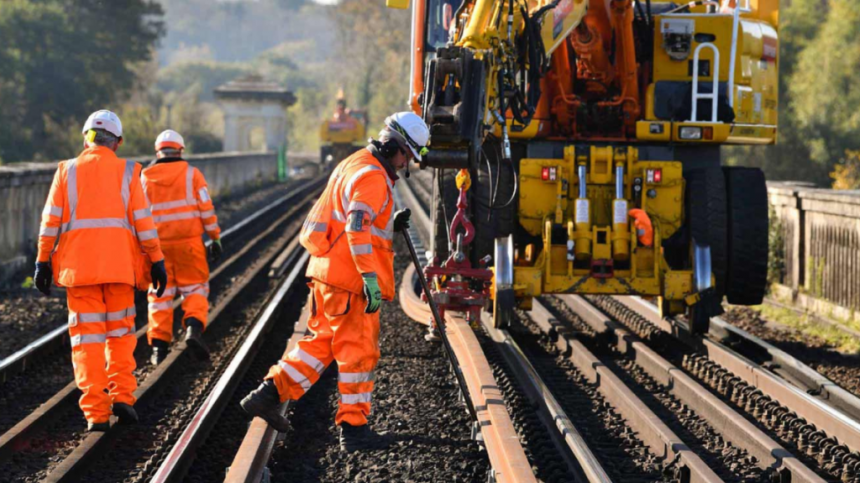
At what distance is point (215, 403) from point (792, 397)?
11.8 ft

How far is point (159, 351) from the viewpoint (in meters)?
8.88

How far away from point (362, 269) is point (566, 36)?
13.8ft

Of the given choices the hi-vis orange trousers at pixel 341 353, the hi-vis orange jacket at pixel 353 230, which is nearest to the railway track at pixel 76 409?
the hi-vis orange trousers at pixel 341 353

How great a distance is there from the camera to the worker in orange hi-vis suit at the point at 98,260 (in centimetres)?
680

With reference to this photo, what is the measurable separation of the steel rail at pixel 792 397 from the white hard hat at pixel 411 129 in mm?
2825

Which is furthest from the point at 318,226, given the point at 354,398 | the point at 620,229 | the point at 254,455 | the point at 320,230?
the point at 620,229

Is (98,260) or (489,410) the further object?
(98,260)

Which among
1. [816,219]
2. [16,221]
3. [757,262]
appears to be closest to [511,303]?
[757,262]

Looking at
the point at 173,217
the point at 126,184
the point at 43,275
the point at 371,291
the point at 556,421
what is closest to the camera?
the point at 371,291

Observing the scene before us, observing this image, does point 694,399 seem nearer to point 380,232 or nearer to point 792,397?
point 792,397

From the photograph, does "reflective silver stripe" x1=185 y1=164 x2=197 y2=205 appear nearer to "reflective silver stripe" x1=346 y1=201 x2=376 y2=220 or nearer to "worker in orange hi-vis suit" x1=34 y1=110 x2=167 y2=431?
"worker in orange hi-vis suit" x1=34 y1=110 x2=167 y2=431

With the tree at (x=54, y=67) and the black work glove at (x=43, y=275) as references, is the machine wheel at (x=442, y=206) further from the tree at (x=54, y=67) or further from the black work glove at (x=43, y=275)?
the tree at (x=54, y=67)

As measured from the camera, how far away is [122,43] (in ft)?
149

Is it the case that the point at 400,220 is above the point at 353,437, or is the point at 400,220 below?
above
